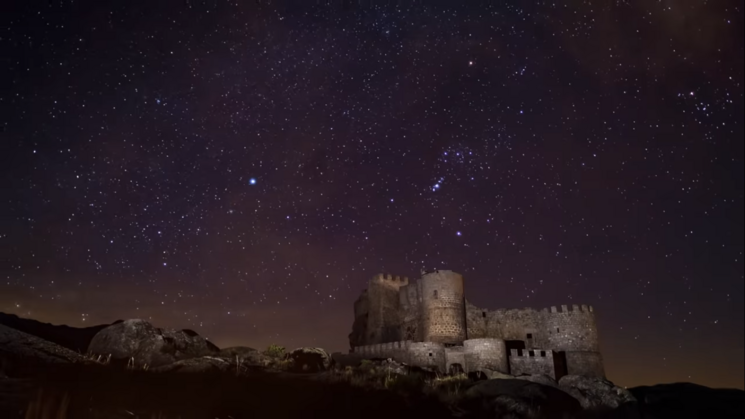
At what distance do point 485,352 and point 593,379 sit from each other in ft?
23.0

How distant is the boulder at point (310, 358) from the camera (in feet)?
66.4

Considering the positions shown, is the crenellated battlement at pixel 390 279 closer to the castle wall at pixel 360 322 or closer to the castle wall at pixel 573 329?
the castle wall at pixel 360 322

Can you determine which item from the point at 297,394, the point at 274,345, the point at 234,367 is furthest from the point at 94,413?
the point at 274,345

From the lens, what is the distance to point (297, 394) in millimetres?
12109

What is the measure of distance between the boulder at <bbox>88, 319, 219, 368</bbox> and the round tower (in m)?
24.3

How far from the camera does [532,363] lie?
3288 cm

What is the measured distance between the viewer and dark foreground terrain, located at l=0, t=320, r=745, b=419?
27.1 feet

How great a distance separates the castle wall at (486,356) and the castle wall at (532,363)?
0.80 metres

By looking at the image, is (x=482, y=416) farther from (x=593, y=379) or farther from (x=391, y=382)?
(x=593, y=379)

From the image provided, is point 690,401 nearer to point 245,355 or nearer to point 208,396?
point 245,355

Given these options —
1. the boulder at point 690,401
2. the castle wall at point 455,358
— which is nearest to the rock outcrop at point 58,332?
the castle wall at point 455,358

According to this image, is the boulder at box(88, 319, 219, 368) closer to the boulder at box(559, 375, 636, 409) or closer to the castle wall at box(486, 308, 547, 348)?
the boulder at box(559, 375, 636, 409)

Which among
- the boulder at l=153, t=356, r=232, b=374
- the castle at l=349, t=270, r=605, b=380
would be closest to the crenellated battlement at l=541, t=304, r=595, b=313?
the castle at l=349, t=270, r=605, b=380

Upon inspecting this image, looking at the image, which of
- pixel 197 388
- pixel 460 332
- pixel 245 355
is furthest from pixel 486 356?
pixel 197 388
